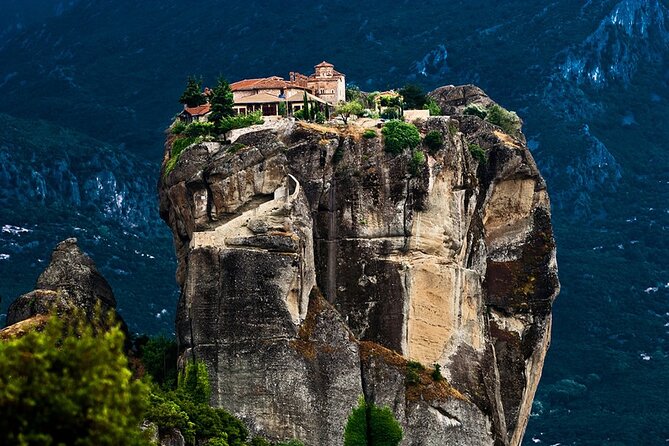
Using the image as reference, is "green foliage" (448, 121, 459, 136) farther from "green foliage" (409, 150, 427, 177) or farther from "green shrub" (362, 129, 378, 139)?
"green shrub" (362, 129, 378, 139)

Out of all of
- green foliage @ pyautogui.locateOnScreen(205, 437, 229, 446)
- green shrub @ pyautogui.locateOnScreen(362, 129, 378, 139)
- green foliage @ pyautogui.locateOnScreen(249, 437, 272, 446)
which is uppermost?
green shrub @ pyautogui.locateOnScreen(362, 129, 378, 139)

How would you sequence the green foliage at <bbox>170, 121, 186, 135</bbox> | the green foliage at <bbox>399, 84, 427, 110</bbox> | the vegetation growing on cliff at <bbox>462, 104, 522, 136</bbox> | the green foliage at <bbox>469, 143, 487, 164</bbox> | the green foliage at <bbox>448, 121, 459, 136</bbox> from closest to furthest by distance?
the green foliage at <bbox>448, 121, 459, 136</bbox> → the green foliage at <bbox>170, 121, 186, 135</bbox> → the green foliage at <bbox>469, 143, 487, 164</bbox> → the green foliage at <bbox>399, 84, 427, 110</bbox> → the vegetation growing on cliff at <bbox>462, 104, 522, 136</bbox>

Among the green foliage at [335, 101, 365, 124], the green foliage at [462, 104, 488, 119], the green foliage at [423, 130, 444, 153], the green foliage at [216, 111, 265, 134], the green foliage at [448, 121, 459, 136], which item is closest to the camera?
the green foliage at [423, 130, 444, 153]

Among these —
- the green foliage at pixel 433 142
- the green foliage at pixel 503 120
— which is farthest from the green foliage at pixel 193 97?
the green foliage at pixel 503 120

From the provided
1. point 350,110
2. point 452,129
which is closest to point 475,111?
point 350,110

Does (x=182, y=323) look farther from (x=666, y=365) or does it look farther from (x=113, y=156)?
(x=113, y=156)

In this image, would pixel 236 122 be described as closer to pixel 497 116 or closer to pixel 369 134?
pixel 369 134

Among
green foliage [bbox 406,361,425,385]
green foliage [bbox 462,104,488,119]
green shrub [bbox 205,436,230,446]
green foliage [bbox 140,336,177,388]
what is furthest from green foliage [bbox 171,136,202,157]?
green foliage [bbox 462,104,488,119]

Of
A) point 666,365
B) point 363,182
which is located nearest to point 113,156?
point 666,365
